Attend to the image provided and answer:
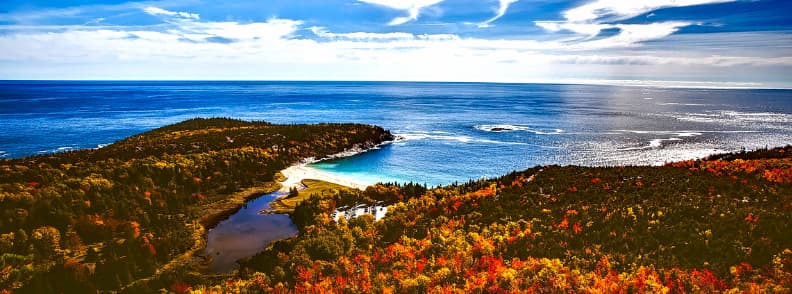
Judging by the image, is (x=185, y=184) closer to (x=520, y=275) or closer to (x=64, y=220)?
(x=64, y=220)

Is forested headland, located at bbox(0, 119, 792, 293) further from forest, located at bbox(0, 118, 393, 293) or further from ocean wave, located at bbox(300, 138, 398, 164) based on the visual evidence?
ocean wave, located at bbox(300, 138, 398, 164)

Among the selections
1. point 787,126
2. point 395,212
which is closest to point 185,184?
point 395,212

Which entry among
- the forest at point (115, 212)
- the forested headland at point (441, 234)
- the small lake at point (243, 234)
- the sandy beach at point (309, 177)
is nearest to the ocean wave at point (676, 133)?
the forested headland at point (441, 234)

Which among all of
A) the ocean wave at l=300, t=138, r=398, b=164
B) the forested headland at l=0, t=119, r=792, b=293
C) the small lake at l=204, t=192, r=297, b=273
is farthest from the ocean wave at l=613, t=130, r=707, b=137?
the small lake at l=204, t=192, r=297, b=273

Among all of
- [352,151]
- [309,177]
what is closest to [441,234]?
[309,177]

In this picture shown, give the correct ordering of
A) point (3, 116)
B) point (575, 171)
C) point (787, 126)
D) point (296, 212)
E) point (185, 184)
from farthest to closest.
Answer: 1. point (3, 116)
2. point (787, 126)
3. point (185, 184)
4. point (575, 171)
5. point (296, 212)
